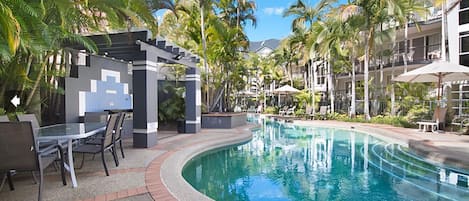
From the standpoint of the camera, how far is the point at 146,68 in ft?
26.0

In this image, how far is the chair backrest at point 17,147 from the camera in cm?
343

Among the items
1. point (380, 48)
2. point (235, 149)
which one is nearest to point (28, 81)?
point (235, 149)

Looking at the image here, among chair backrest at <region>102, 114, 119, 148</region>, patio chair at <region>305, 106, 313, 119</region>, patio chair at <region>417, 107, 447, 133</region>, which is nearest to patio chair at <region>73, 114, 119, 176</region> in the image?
chair backrest at <region>102, 114, 119, 148</region>

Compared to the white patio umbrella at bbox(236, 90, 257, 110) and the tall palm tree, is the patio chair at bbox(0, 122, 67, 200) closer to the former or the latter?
the tall palm tree

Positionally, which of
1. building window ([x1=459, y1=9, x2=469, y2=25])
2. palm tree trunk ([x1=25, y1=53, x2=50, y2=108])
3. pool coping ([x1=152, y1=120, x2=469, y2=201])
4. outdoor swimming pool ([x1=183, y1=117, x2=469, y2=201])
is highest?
building window ([x1=459, y1=9, x2=469, y2=25])

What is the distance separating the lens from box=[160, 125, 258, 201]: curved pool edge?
13.6 feet

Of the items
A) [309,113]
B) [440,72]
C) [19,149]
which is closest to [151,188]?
[19,149]

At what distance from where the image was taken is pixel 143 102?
8078 mm

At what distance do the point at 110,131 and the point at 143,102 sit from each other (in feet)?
9.57

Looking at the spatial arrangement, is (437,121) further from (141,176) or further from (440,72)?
(141,176)

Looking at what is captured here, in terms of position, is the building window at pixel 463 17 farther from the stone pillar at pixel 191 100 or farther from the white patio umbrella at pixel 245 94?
the white patio umbrella at pixel 245 94

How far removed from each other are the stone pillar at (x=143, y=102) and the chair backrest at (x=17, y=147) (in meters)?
4.40

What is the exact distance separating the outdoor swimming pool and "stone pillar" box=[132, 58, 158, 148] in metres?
1.68

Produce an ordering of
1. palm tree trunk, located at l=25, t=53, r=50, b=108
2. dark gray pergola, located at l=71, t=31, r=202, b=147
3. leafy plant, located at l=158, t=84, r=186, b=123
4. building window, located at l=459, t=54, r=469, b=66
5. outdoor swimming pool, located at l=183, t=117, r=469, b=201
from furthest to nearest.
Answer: building window, located at l=459, t=54, r=469, b=66
leafy plant, located at l=158, t=84, r=186, b=123
dark gray pergola, located at l=71, t=31, r=202, b=147
palm tree trunk, located at l=25, t=53, r=50, b=108
outdoor swimming pool, located at l=183, t=117, r=469, b=201
